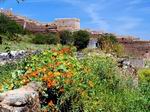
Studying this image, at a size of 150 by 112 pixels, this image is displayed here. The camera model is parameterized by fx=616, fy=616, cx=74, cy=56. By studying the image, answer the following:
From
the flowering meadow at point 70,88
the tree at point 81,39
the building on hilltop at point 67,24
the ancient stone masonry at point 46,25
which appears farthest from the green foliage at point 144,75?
the building on hilltop at point 67,24

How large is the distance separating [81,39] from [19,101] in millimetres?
42429

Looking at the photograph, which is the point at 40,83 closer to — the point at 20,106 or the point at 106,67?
the point at 20,106

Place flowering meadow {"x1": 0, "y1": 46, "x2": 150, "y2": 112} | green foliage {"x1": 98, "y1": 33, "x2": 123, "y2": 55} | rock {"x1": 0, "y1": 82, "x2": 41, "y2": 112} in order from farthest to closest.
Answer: green foliage {"x1": 98, "y1": 33, "x2": 123, "y2": 55}
flowering meadow {"x1": 0, "y1": 46, "x2": 150, "y2": 112}
rock {"x1": 0, "y1": 82, "x2": 41, "y2": 112}

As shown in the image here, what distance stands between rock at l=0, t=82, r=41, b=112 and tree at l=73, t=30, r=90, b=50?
39.5m

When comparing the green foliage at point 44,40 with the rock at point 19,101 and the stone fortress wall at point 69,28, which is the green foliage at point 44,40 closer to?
the stone fortress wall at point 69,28

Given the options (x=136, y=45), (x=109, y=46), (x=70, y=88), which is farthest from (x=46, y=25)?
(x=70, y=88)

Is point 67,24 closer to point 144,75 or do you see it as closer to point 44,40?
point 44,40

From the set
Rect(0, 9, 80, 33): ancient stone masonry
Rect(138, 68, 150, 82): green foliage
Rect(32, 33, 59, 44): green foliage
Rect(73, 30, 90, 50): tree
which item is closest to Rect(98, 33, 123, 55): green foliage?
Rect(138, 68, 150, 82): green foliage

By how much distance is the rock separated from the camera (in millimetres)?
7754

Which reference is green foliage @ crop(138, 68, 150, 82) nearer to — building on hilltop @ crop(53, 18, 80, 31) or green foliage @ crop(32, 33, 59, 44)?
green foliage @ crop(32, 33, 59, 44)

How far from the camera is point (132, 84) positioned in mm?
11578

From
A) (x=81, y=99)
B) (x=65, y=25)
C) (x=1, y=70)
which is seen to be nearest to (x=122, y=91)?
(x=81, y=99)

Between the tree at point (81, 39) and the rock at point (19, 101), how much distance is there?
3954cm

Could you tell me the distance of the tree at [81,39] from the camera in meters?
48.9
